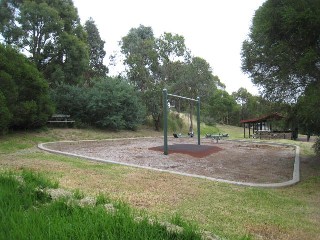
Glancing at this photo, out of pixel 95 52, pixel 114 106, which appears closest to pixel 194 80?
pixel 114 106

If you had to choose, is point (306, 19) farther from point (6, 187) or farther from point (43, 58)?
point (43, 58)

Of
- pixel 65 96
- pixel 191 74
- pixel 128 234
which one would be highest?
pixel 191 74

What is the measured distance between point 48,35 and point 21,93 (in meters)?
8.99

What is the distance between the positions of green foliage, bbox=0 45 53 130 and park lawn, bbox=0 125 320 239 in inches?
296

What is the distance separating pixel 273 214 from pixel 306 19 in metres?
5.97

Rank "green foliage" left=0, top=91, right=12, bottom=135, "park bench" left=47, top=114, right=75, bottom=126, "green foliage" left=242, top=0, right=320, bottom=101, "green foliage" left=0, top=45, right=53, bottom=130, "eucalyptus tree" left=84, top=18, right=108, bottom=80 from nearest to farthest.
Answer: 1. "green foliage" left=242, top=0, right=320, bottom=101
2. "green foliage" left=0, top=91, right=12, bottom=135
3. "green foliage" left=0, top=45, right=53, bottom=130
4. "park bench" left=47, top=114, right=75, bottom=126
5. "eucalyptus tree" left=84, top=18, right=108, bottom=80

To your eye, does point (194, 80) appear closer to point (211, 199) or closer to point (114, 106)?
→ point (114, 106)

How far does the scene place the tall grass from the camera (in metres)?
2.82

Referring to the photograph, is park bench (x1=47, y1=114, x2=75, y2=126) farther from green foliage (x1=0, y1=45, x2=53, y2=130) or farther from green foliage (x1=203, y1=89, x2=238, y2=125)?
green foliage (x1=203, y1=89, x2=238, y2=125)

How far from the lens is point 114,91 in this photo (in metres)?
24.6

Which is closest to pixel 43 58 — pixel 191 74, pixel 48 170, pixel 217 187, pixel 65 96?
pixel 65 96

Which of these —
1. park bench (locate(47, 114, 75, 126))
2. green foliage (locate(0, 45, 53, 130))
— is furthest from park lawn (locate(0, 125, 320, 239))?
park bench (locate(47, 114, 75, 126))

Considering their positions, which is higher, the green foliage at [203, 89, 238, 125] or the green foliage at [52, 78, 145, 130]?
the green foliage at [203, 89, 238, 125]

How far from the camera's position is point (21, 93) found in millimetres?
16391
